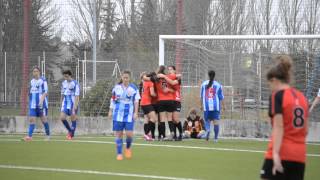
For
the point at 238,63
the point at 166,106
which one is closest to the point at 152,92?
the point at 166,106

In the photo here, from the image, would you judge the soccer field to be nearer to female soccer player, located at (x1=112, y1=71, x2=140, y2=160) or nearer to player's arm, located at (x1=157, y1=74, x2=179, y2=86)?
female soccer player, located at (x1=112, y1=71, x2=140, y2=160)

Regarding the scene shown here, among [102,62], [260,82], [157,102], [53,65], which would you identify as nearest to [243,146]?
[157,102]

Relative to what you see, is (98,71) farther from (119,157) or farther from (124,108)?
(119,157)

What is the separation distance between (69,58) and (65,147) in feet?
36.2

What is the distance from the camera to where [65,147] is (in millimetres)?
15914

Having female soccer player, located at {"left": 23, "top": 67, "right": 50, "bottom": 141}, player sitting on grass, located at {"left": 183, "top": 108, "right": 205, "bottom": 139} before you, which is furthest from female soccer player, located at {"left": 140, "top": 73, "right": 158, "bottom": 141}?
female soccer player, located at {"left": 23, "top": 67, "right": 50, "bottom": 141}

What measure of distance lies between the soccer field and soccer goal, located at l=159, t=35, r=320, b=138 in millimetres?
2986

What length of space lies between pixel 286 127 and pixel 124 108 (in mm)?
7307

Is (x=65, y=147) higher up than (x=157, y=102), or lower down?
lower down

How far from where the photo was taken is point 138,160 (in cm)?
1330

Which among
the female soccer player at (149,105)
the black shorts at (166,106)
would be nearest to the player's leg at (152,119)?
the female soccer player at (149,105)

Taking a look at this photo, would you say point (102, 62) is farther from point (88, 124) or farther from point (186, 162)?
point (186, 162)

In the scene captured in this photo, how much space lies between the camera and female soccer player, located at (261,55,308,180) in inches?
259

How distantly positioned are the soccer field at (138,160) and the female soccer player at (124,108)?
54 centimetres
